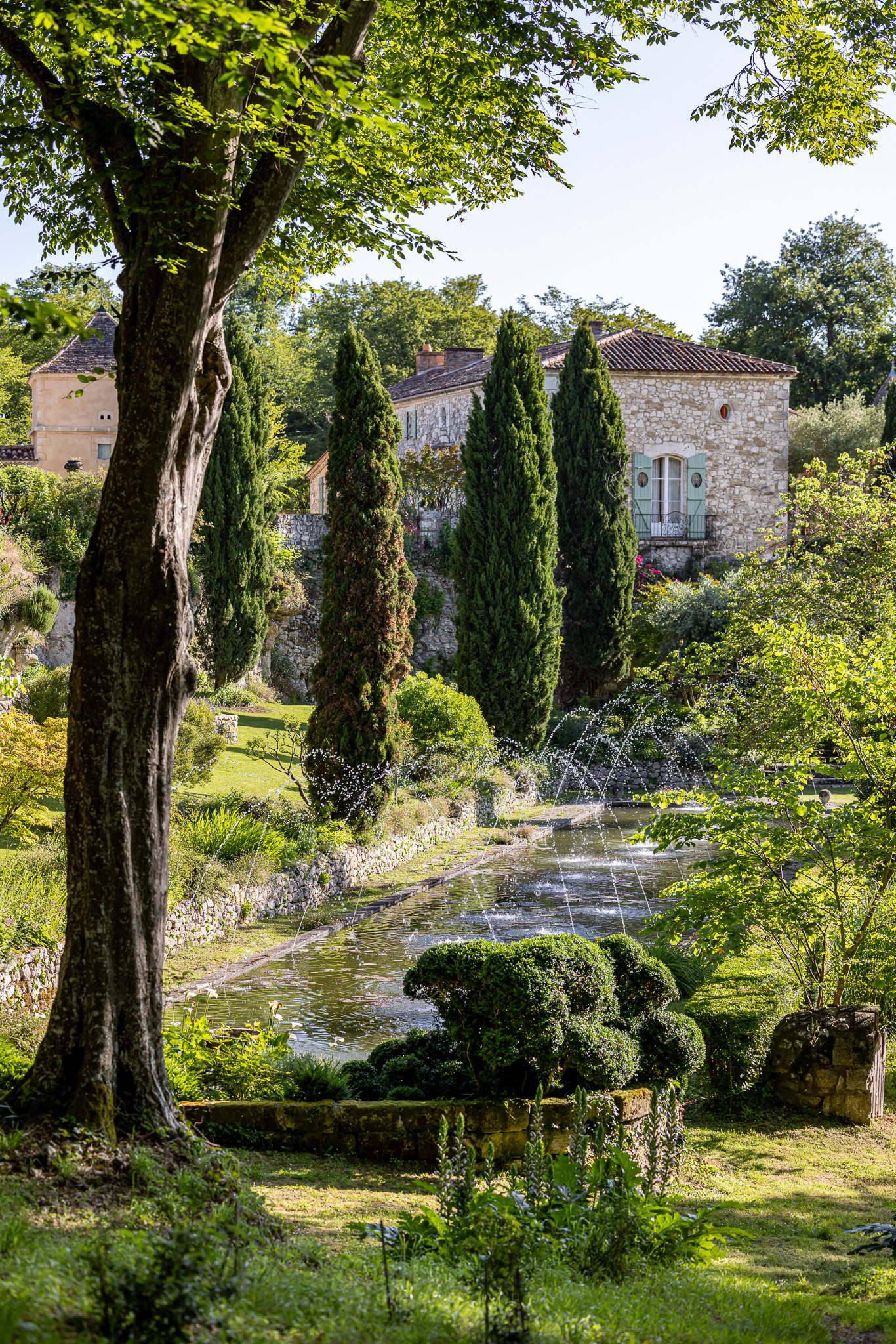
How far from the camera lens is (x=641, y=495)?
29.2 metres

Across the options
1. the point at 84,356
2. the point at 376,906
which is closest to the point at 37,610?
the point at 376,906

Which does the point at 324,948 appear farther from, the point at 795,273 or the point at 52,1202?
the point at 795,273

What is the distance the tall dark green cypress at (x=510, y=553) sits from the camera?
20.6 m

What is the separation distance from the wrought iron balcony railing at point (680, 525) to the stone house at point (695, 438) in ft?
0.08

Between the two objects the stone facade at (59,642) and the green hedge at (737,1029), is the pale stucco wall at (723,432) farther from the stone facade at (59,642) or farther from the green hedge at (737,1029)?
the green hedge at (737,1029)

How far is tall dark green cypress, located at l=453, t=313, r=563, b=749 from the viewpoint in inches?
810

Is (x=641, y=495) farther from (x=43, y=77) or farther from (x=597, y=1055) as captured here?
(x=43, y=77)

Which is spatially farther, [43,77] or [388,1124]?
[388,1124]

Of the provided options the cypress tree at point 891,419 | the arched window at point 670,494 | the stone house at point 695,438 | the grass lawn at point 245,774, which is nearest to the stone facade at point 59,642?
the grass lawn at point 245,774

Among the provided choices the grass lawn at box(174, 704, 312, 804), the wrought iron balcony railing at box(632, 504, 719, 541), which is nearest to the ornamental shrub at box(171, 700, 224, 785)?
the grass lawn at box(174, 704, 312, 804)

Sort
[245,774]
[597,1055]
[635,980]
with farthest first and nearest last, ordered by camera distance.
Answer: [245,774] < [635,980] < [597,1055]

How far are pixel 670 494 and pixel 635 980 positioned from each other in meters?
25.1

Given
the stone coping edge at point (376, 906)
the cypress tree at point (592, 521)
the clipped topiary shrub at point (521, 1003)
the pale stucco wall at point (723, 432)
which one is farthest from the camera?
the pale stucco wall at point (723, 432)

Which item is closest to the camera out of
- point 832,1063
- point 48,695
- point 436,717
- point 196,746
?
point 832,1063
